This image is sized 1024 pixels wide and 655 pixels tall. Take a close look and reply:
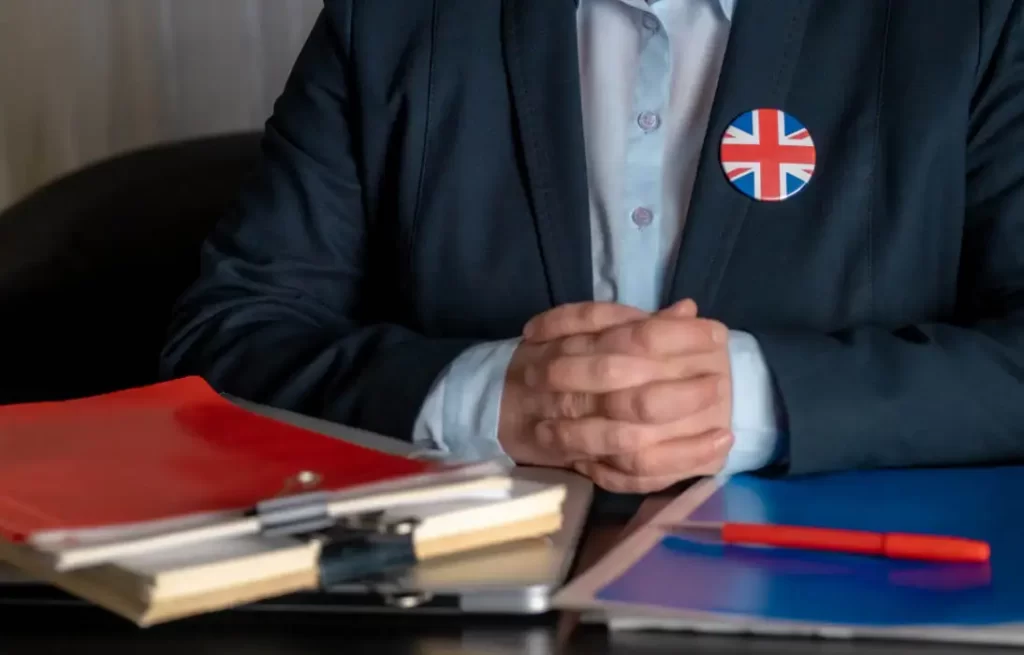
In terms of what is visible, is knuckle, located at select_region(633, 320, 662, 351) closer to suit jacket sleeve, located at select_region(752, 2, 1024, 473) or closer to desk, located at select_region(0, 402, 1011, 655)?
suit jacket sleeve, located at select_region(752, 2, 1024, 473)

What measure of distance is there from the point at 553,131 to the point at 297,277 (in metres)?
0.29

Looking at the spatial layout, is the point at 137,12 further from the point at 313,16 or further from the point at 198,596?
the point at 198,596

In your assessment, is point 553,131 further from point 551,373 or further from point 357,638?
point 357,638

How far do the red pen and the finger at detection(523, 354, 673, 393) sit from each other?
6.2 inches

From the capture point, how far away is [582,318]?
819mm

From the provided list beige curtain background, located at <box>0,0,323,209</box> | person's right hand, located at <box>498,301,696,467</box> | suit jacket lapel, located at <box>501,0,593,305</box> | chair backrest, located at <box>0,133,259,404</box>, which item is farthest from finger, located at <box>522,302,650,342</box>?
beige curtain background, located at <box>0,0,323,209</box>

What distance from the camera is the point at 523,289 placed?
3.53 ft

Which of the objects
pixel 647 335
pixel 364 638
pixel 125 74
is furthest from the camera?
pixel 125 74

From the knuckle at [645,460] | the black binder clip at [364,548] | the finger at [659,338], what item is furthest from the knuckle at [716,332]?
the black binder clip at [364,548]

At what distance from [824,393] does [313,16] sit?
1.28 m

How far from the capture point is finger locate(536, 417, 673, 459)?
74 cm

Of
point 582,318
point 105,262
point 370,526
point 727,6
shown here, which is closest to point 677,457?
point 582,318

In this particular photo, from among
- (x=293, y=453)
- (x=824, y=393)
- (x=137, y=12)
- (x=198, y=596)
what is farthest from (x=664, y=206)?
(x=137, y=12)

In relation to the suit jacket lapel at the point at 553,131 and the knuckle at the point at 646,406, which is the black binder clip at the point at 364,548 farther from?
the suit jacket lapel at the point at 553,131
